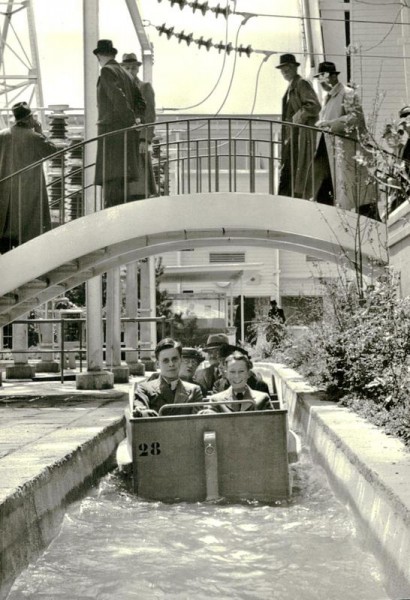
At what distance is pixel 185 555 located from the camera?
698 centimetres

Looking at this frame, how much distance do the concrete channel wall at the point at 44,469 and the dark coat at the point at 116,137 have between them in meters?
3.42

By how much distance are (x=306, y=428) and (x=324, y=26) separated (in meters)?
14.7

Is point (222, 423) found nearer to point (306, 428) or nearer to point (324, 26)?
point (306, 428)

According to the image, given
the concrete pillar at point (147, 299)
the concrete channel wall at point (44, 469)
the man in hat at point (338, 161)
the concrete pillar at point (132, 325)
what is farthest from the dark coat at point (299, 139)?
the concrete pillar at point (147, 299)

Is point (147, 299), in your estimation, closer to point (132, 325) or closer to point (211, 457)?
point (132, 325)

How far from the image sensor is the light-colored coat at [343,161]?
13844 millimetres

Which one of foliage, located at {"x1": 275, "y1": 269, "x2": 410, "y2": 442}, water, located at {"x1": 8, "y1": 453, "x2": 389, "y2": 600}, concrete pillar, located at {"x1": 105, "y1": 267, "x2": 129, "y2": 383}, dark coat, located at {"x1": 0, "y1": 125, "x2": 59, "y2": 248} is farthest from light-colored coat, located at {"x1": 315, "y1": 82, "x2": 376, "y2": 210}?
water, located at {"x1": 8, "y1": 453, "x2": 389, "y2": 600}

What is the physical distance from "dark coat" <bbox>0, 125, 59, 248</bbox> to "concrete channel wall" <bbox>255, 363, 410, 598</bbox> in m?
4.71

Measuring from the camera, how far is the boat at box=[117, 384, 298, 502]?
8.52 m

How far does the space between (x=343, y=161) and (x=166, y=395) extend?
568 cm

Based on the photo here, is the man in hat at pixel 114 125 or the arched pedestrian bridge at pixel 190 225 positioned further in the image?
the man in hat at pixel 114 125

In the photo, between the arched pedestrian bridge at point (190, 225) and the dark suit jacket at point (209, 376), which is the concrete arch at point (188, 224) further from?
the dark suit jacket at point (209, 376)

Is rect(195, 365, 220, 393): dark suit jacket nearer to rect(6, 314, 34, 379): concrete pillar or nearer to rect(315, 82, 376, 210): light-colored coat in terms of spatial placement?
rect(315, 82, 376, 210): light-colored coat

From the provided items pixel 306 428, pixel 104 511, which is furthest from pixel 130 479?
pixel 306 428
